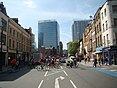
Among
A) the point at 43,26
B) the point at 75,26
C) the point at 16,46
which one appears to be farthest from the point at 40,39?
the point at 16,46

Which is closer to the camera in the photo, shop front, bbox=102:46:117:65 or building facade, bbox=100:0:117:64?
shop front, bbox=102:46:117:65

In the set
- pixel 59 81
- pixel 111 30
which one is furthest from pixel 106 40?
pixel 59 81

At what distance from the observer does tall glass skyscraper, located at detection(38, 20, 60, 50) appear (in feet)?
506

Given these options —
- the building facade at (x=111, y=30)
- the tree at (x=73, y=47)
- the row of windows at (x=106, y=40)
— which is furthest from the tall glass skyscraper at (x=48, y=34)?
the building facade at (x=111, y=30)

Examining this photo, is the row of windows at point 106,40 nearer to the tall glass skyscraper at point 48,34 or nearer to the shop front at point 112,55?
the shop front at point 112,55

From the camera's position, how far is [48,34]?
156 m

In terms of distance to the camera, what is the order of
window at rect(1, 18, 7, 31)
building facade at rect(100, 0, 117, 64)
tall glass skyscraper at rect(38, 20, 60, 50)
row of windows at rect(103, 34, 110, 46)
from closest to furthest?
building facade at rect(100, 0, 117, 64) → window at rect(1, 18, 7, 31) → row of windows at rect(103, 34, 110, 46) → tall glass skyscraper at rect(38, 20, 60, 50)

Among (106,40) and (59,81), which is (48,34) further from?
(59,81)

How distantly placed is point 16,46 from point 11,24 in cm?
689

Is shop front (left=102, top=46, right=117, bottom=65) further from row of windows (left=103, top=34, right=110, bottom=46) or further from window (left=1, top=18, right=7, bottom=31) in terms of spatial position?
window (left=1, top=18, right=7, bottom=31)

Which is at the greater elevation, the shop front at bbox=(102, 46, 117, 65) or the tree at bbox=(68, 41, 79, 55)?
the tree at bbox=(68, 41, 79, 55)

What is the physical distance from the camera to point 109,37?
1505 inches

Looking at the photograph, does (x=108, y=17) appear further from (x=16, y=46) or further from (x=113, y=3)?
(x=16, y=46)

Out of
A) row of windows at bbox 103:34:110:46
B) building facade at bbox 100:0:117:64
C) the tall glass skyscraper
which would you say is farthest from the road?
the tall glass skyscraper
